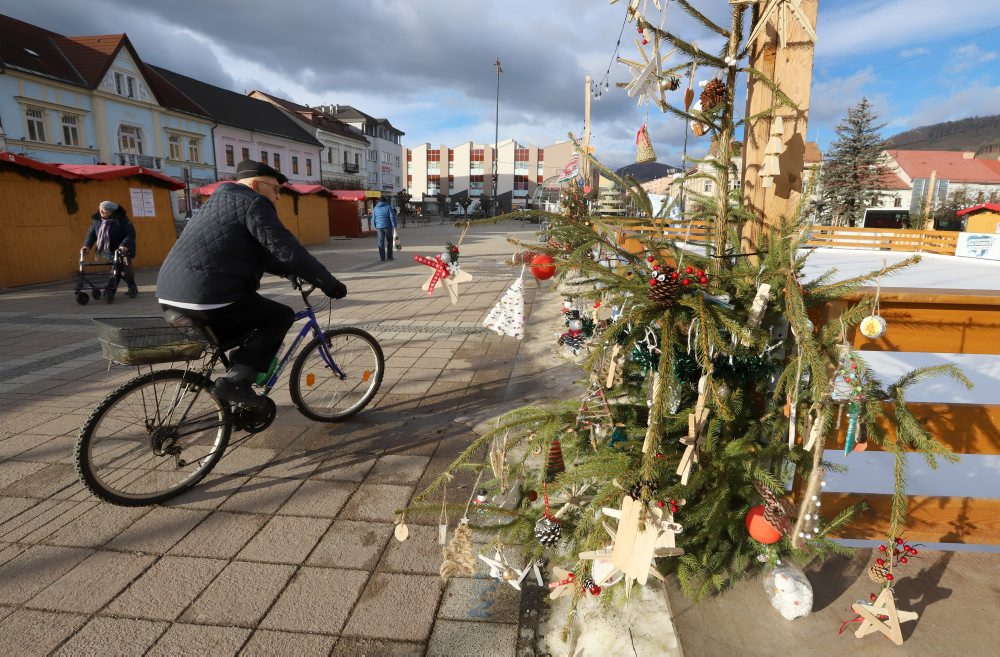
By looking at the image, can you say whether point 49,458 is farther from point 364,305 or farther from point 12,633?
point 364,305

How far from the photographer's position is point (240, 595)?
7.45 feet

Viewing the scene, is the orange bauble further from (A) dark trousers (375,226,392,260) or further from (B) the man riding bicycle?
(A) dark trousers (375,226,392,260)

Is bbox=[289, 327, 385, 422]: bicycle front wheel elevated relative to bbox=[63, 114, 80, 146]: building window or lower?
lower

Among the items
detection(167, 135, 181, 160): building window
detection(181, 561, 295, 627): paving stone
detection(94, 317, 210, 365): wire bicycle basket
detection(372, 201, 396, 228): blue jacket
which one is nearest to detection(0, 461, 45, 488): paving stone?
detection(94, 317, 210, 365): wire bicycle basket

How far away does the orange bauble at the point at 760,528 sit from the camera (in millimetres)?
1888

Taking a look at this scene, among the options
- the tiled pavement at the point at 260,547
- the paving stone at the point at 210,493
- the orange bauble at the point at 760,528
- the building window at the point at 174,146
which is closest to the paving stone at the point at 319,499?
the tiled pavement at the point at 260,547

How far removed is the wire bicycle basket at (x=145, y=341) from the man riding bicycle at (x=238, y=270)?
16 centimetres

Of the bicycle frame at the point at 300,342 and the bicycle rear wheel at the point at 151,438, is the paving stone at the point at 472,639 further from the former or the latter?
the bicycle frame at the point at 300,342

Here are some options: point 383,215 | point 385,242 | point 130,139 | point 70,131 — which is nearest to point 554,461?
point 383,215

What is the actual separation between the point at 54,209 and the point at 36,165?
3.31 ft

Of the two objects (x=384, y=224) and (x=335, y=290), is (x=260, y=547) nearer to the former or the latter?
(x=335, y=290)

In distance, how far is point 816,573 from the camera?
2.29 m

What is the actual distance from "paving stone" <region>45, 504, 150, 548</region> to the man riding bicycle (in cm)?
75

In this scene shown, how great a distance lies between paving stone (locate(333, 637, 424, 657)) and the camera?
6.44 feet
